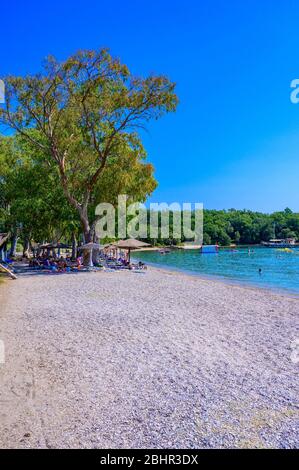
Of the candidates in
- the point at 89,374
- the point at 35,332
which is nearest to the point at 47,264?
the point at 35,332

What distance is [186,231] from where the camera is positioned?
12525 centimetres

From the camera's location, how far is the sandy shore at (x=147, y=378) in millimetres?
5203

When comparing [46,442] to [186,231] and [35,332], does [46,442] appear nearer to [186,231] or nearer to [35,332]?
[35,332]

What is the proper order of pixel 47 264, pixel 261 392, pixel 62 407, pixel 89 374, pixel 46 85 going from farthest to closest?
pixel 47 264 → pixel 46 85 → pixel 89 374 → pixel 261 392 → pixel 62 407

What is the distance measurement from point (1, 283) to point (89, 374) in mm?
16680

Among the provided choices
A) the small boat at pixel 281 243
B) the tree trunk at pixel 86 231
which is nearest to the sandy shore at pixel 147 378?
the tree trunk at pixel 86 231

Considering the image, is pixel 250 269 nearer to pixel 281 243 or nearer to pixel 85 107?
pixel 85 107

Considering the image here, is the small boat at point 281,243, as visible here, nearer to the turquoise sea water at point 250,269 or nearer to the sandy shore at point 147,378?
the turquoise sea water at point 250,269

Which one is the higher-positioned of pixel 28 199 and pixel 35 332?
pixel 28 199

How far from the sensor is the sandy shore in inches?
205

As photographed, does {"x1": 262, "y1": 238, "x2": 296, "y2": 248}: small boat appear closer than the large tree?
No

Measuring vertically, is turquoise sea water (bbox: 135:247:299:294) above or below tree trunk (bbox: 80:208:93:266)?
below

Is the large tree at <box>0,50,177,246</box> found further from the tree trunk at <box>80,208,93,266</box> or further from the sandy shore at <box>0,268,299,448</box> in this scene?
the sandy shore at <box>0,268,299,448</box>

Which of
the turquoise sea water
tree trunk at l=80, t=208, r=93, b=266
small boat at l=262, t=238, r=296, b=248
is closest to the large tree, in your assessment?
tree trunk at l=80, t=208, r=93, b=266
